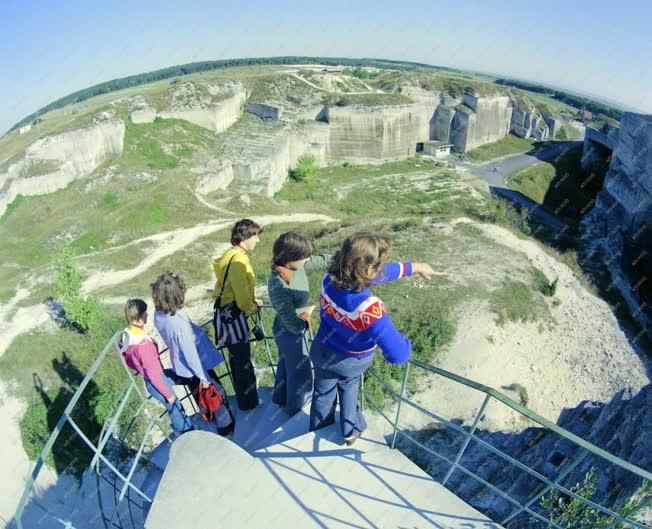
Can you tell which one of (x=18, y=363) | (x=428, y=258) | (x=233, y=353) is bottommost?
(x=18, y=363)

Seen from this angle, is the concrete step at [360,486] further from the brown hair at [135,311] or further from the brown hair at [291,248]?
the brown hair at [135,311]

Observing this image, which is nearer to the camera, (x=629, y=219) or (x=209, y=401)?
(x=209, y=401)

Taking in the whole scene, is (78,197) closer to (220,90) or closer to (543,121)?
(220,90)

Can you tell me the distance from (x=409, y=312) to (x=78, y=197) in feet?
59.9

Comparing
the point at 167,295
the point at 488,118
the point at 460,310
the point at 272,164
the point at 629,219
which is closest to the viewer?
the point at 167,295

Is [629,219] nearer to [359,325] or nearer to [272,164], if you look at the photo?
[272,164]

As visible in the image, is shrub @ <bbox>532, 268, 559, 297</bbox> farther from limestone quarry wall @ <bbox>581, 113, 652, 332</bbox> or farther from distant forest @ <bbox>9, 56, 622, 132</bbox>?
distant forest @ <bbox>9, 56, 622, 132</bbox>

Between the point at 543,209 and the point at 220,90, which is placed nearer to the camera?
the point at 543,209

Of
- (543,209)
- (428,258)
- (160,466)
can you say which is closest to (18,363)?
(160,466)

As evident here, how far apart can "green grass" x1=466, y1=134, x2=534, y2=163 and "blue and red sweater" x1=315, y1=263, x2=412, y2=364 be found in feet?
138

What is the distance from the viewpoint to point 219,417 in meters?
4.14

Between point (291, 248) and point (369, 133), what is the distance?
35.2 meters

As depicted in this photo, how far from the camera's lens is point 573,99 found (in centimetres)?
8575

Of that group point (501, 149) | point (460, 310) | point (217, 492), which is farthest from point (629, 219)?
point (217, 492)
